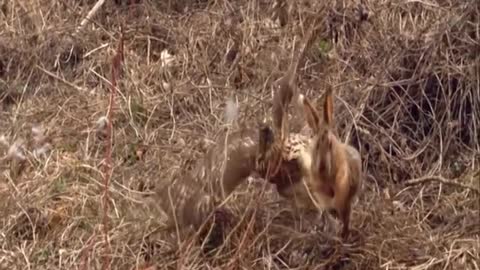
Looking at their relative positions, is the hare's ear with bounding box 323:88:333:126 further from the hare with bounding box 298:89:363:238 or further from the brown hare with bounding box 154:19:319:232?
the brown hare with bounding box 154:19:319:232

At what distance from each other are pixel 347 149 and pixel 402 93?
780 mm

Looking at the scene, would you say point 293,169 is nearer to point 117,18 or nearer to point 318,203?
point 318,203

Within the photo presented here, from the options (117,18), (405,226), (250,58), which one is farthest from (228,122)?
(117,18)

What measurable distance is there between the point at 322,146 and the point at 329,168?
7 cm

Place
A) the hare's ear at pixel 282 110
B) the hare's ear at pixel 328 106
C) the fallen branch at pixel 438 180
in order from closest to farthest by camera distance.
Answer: the hare's ear at pixel 328 106 → the hare's ear at pixel 282 110 → the fallen branch at pixel 438 180

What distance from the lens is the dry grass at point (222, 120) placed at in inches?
134

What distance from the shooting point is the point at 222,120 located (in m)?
4.10

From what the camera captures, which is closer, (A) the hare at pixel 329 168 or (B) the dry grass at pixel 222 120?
(A) the hare at pixel 329 168

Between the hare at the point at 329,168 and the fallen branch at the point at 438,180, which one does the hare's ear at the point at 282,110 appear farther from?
the fallen branch at the point at 438,180

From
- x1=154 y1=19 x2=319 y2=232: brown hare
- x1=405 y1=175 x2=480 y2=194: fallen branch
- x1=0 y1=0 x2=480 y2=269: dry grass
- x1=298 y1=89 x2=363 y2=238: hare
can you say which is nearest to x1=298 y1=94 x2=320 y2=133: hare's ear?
x1=298 y1=89 x2=363 y2=238: hare

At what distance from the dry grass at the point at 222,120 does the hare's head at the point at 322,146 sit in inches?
7.8

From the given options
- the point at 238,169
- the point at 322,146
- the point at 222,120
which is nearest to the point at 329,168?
the point at 322,146

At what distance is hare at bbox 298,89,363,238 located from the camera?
3.19 metres

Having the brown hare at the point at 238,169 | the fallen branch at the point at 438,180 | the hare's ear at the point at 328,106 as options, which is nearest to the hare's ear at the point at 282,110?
the brown hare at the point at 238,169
